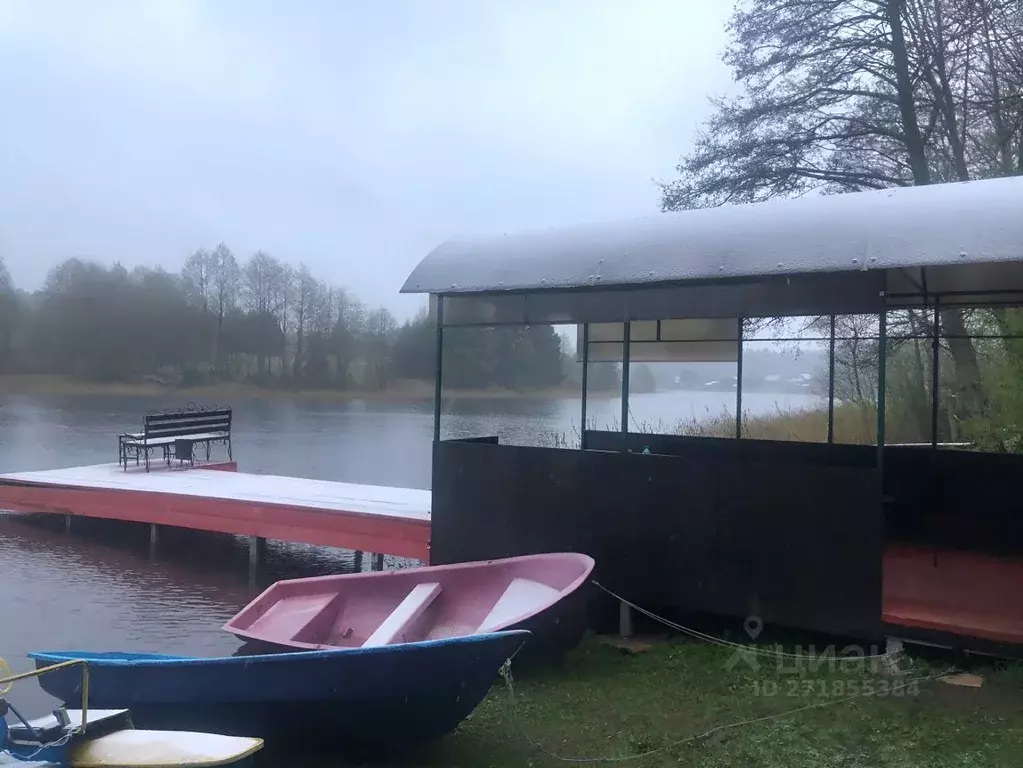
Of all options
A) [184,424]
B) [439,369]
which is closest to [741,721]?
[439,369]

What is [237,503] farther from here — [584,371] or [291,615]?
[584,371]

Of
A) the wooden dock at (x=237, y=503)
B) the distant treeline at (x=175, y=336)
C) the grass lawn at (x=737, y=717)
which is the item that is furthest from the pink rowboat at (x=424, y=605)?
the distant treeline at (x=175, y=336)

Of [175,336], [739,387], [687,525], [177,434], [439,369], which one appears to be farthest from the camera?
[175,336]

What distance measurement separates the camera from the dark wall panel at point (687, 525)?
5.86 m

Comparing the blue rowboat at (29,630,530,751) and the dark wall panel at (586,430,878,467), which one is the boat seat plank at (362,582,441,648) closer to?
the blue rowboat at (29,630,530,751)

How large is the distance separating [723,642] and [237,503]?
25.7 ft

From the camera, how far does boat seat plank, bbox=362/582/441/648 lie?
21.6 feet

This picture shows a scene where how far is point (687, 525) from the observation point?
21.6ft

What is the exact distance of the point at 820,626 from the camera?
5980 mm

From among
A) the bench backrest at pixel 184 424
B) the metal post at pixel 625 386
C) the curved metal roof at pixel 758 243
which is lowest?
the bench backrest at pixel 184 424

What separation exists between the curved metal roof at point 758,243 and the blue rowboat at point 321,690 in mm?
2924

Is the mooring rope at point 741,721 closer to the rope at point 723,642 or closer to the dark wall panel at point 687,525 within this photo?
the rope at point 723,642

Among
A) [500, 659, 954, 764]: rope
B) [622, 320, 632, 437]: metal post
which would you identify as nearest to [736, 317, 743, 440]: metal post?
[622, 320, 632, 437]: metal post

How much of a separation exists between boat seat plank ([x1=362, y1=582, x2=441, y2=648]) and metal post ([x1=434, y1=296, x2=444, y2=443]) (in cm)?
148
